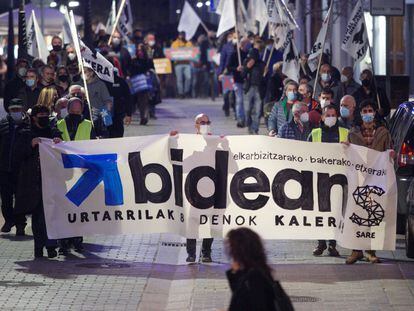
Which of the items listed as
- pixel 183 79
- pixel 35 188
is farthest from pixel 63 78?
pixel 183 79

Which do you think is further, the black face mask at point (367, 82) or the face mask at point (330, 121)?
the black face mask at point (367, 82)

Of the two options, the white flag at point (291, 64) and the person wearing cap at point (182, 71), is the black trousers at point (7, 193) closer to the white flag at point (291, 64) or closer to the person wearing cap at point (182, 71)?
the white flag at point (291, 64)

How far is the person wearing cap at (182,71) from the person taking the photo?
43.6 metres

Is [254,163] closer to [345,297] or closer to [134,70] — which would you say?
[345,297]

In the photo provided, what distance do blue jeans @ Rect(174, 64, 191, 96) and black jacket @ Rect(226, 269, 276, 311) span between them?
121 feet

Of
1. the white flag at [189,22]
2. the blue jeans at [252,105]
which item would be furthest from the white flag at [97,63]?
the white flag at [189,22]

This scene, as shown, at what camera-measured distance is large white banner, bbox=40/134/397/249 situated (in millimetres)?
13398

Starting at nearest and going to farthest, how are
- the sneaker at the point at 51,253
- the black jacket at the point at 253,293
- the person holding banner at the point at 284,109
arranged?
the black jacket at the point at 253,293 < the sneaker at the point at 51,253 < the person holding banner at the point at 284,109

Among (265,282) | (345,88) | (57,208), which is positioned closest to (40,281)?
(57,208)

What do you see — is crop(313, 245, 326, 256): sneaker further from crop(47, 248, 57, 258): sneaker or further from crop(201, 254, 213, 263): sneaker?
crop(47, 248, 57, 258): sneaker

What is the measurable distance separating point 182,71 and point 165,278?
102ft

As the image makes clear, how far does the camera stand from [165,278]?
13.0 metres

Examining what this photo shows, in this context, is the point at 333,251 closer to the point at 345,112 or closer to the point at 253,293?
the point at 345,112

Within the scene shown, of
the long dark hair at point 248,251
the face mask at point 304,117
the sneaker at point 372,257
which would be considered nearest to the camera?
the long dark hair at point 248,251
